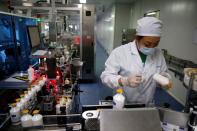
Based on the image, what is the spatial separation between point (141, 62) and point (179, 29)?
2.81 metres

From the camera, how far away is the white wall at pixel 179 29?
11.1 ft

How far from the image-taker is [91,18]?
15.4ft

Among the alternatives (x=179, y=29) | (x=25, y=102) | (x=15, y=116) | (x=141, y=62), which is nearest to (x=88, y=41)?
(x=179, y=29)

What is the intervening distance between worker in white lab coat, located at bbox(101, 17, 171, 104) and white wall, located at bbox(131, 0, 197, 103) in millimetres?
2194

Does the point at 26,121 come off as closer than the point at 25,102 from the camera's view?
Yes

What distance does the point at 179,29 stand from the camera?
12.6ft

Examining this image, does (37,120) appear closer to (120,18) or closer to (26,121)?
(26,121)

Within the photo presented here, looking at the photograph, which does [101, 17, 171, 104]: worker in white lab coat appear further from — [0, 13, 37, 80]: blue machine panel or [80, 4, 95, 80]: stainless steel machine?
[80, 4, 95, 80]: stainless steel machine

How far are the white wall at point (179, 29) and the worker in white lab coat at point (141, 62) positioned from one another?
7.20ft

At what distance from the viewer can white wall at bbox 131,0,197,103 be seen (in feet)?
11.1

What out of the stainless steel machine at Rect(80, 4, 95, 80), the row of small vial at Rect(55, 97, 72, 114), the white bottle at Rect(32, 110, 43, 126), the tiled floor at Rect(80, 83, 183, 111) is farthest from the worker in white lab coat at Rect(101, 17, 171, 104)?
the stainless steel machine at Rect(80, 4, 95, 80)

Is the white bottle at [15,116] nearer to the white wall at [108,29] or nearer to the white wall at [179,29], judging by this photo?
the white wall at [179,29]

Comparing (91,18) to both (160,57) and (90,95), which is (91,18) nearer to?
(90,95)

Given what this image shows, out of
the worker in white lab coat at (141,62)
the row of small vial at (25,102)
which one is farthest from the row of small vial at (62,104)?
the worker in white lab coat at (141,62)
